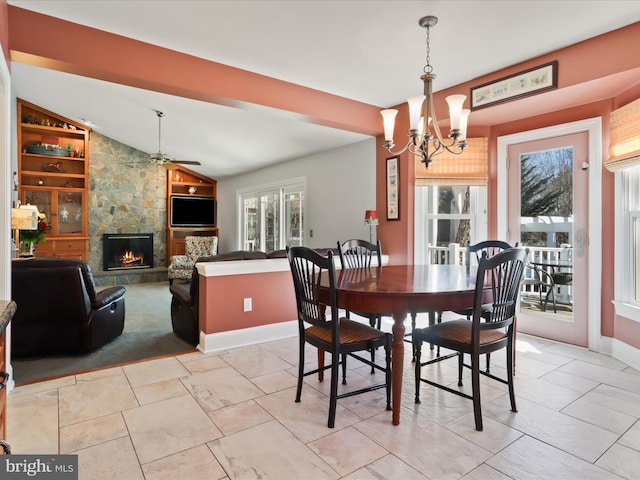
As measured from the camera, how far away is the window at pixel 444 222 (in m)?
4.15

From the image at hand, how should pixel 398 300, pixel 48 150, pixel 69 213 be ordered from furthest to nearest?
pixel 69 213 → pixel 48 150 → pixel 398 300

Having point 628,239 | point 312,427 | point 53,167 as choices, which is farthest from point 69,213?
point 628,239

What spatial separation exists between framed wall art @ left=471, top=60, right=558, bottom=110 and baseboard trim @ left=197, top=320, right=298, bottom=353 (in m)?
2.83

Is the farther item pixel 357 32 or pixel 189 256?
pixel 189 256

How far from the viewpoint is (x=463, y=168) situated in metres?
4.04

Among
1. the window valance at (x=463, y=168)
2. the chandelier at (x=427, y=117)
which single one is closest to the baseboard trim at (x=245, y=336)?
the chandelier at (x=427, y=117)

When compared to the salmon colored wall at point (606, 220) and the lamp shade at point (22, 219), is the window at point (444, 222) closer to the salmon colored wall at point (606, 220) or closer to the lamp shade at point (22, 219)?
the salmon colored wall at point (606, 220)

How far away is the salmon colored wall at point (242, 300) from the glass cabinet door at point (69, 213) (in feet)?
18.3

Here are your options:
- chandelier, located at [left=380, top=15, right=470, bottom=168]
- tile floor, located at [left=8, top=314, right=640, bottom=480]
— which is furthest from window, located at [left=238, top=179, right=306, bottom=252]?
tile floor, located at [left=8, top=314, right=640, bottom=480]

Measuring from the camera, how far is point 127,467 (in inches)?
66.8

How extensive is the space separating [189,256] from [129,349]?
172 inches

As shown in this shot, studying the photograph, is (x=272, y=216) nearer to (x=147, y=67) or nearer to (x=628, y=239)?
(x=147, y=67)

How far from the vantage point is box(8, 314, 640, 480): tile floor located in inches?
66.7

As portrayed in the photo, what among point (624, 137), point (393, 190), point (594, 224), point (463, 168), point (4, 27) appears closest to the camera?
point (4, 27)
